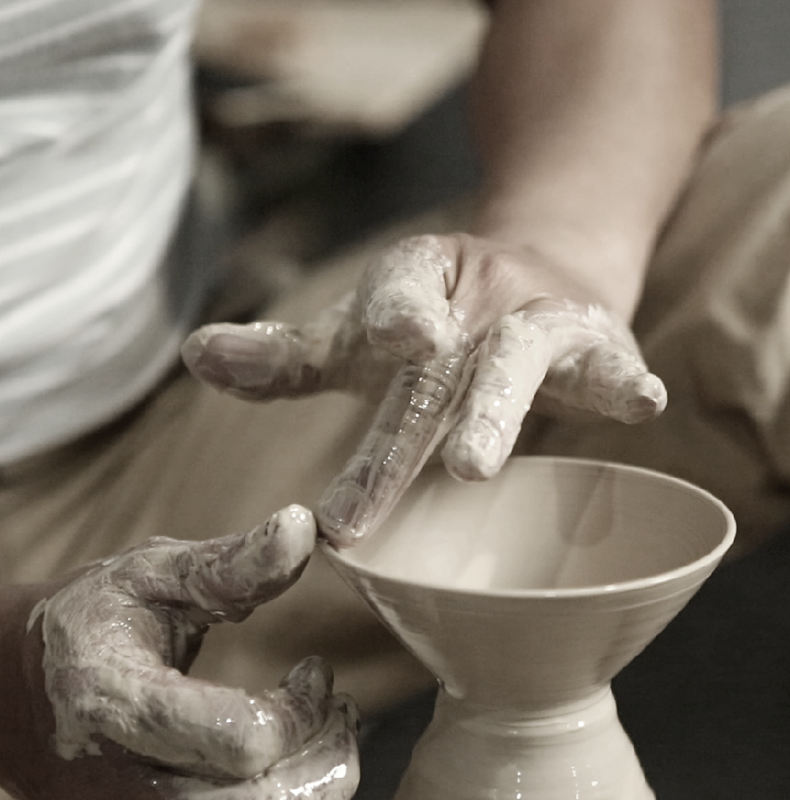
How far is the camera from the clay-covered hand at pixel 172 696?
458mm

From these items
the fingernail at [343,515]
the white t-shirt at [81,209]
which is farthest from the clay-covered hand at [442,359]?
the white t-shirt at [81,209]

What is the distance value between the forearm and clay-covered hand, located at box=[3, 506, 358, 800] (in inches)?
12.7

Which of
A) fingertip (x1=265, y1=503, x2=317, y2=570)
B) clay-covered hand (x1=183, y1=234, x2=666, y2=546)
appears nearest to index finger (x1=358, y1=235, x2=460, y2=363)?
clay-covered hand (x1=183, y1=234, x2=666, y2=546)

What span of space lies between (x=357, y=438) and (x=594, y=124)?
32 centimetres

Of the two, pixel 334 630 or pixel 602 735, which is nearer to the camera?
pixel 602 735

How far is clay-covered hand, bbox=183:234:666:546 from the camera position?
0.51 metres

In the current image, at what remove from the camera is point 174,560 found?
0.51m

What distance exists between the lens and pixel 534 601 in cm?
44

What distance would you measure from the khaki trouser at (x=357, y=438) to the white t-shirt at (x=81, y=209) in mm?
53

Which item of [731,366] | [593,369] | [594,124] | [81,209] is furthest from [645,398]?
[81,209]

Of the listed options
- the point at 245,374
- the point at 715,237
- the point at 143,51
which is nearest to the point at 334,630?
the point at 245,374

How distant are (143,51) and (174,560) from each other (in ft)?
1.67

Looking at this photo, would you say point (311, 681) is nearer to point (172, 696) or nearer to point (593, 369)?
point (172, 696)

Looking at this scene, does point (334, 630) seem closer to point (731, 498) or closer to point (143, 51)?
point (731, 498)
